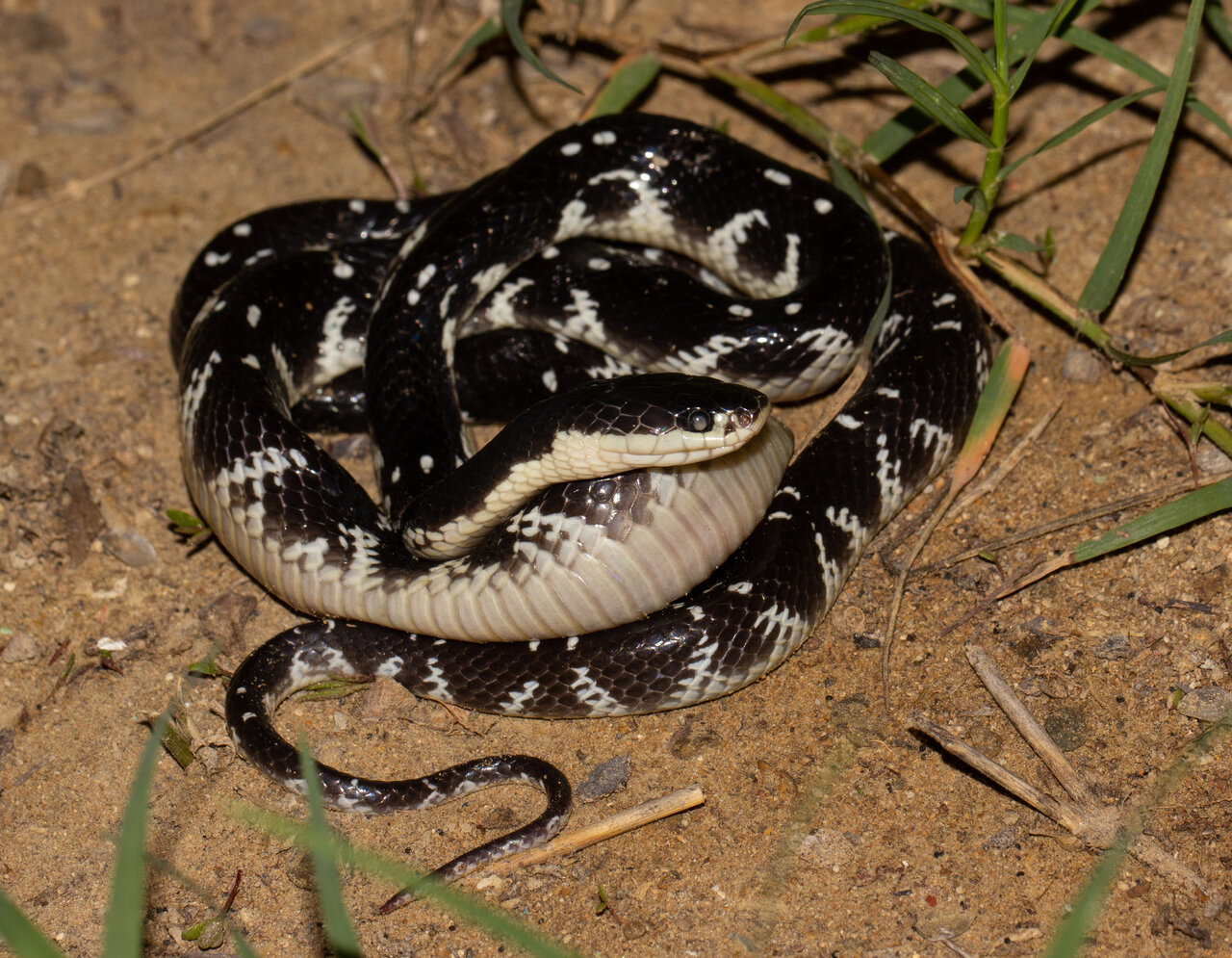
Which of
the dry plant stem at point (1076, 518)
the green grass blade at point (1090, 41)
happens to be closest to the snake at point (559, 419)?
the dry plant stem at point (1076, 518)

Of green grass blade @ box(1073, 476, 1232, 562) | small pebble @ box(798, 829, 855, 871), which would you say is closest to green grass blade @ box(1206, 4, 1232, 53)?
green grass blade @ box(1073, 476, 1232, 562)

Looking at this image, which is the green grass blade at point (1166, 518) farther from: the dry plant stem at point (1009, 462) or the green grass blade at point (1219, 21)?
the green grass blade at point (1219, 21)

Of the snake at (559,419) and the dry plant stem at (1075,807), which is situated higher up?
the snake at (559,419)

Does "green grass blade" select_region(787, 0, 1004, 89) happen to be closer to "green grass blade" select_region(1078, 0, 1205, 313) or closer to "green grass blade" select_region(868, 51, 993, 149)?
"green grass blade" select_region(868, 51, 993, 149)

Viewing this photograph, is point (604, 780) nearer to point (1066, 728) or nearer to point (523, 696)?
point (523, 696)

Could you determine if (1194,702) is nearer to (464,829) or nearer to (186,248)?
(464,829)

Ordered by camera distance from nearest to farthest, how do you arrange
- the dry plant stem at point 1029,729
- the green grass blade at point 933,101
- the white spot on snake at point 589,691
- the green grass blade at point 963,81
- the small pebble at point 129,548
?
1. the dry plant stem at point 1029,729
2. the white spot on snake at point 589,691
3. the green grass blade at point 933,101
4. the small pebble at point 129,548
5. the green grass blade at point 963,81

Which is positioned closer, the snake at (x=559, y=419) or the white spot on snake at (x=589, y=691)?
the snake at (x=559, y=419)
